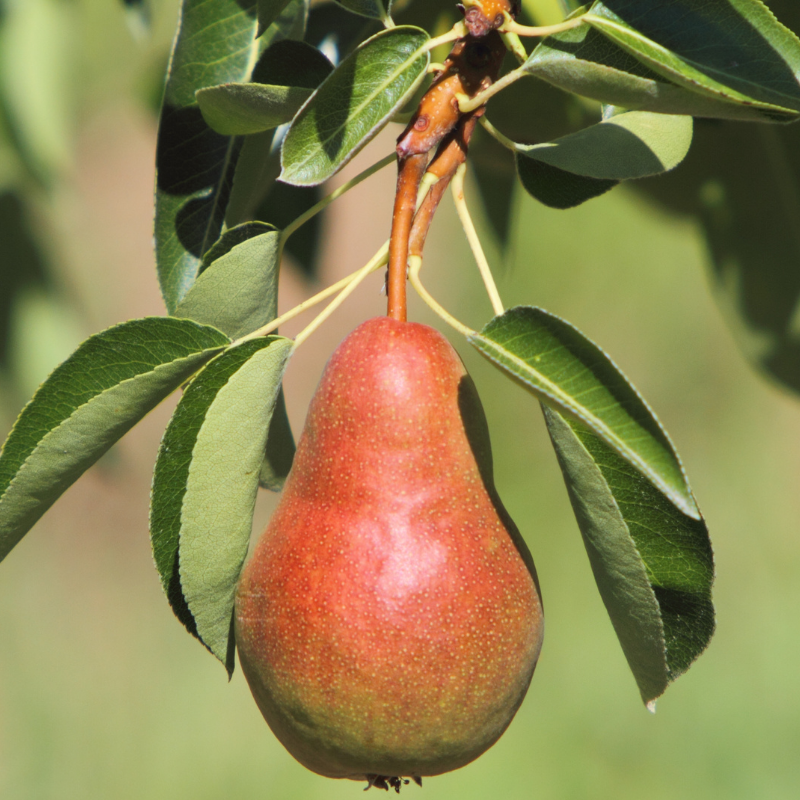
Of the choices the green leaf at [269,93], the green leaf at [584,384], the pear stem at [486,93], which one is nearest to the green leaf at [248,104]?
the green leaf at [269,93]

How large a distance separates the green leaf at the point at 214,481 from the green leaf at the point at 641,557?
0.20 metres

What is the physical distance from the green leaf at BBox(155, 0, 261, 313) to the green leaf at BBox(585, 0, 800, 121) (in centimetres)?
36

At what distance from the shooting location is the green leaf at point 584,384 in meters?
0.43

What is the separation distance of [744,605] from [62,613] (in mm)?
2093

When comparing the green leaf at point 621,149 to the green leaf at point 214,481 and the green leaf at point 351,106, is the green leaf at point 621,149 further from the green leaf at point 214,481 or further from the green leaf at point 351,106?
the green leaf at point 214,481

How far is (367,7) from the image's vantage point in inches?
25.8

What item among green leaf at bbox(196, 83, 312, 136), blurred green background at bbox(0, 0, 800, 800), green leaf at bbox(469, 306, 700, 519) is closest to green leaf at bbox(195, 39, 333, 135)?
green leaf at bbox(196, 83, 312, 136)

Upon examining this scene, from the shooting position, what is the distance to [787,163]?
1.02m

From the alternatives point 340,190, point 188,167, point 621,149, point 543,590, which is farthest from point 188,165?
point 543,590

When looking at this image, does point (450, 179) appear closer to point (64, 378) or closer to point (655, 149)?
point (655, 149)

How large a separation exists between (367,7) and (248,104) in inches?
5.9

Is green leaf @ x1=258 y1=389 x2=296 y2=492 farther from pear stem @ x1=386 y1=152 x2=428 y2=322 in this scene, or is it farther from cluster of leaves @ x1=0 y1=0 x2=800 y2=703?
pear stem @ x1=386 y1=152 x2=428 y2=322

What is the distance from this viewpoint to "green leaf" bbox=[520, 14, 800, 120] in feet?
1.51

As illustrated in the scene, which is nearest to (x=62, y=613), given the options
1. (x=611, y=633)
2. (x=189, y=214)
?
(x=611, y=633)
